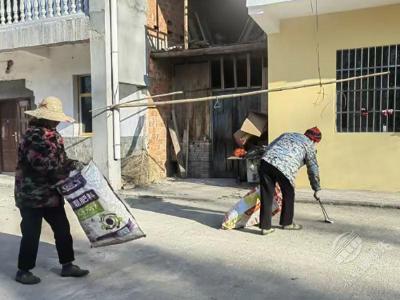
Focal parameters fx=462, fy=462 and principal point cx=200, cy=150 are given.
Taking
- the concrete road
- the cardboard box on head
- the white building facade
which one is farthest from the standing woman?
the cardboard box on head

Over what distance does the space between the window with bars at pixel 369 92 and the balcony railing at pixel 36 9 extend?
5.66 metres

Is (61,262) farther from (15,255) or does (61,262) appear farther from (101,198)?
(15,255)

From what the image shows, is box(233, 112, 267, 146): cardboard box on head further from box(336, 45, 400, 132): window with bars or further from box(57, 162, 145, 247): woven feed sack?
box(57, 162, 145, 247): woven feed sack

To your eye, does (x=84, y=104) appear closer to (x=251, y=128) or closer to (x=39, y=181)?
(x=251, y=128)

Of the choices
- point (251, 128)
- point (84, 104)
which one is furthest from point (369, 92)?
point (84, 104)

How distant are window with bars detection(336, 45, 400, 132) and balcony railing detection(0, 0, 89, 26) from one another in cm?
566

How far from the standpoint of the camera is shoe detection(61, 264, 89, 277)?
451 centimetres

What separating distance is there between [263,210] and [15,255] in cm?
300

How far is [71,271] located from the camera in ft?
14.8

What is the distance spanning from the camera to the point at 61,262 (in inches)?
178

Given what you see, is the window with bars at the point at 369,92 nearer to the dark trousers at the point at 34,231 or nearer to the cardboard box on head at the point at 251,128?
the cardboard box on head at the point at 251,128

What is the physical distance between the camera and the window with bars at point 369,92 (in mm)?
8547

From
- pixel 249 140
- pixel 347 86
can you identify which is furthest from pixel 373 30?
pixel 249 140

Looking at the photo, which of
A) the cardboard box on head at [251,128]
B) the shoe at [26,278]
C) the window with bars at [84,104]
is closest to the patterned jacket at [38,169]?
the shoe at [26,278]
